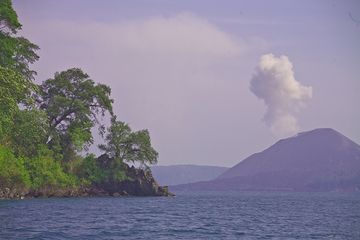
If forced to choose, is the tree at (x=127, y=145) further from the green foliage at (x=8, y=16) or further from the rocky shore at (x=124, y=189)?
the green foliage at (x=8, y=16)

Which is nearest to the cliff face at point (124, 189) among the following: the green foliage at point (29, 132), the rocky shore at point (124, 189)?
the rocky shore at point (124, 189)

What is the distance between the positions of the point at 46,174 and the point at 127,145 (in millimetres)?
19657

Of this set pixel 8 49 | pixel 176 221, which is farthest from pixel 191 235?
pixel 8 49

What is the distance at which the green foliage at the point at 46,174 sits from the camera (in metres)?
82.8

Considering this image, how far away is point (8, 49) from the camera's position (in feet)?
205

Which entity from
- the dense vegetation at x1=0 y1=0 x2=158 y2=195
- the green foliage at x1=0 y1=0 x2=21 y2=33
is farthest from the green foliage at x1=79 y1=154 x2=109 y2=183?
the green foliage at x1=0 y1=0 x2=21 y2=33

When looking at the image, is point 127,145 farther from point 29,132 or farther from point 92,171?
point 29,132

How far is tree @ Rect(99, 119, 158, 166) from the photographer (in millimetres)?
98812

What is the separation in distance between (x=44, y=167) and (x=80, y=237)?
5590 cm

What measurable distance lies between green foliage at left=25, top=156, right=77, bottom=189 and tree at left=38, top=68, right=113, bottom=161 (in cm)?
455

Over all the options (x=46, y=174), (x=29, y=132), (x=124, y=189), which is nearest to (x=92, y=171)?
(x=124, y=189)

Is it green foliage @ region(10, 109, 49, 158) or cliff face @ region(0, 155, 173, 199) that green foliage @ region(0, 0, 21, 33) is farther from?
cliff face @ region(0, 155, 173, 199)

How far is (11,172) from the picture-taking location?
74062 mm

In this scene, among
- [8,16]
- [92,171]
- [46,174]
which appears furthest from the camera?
[92,171]
